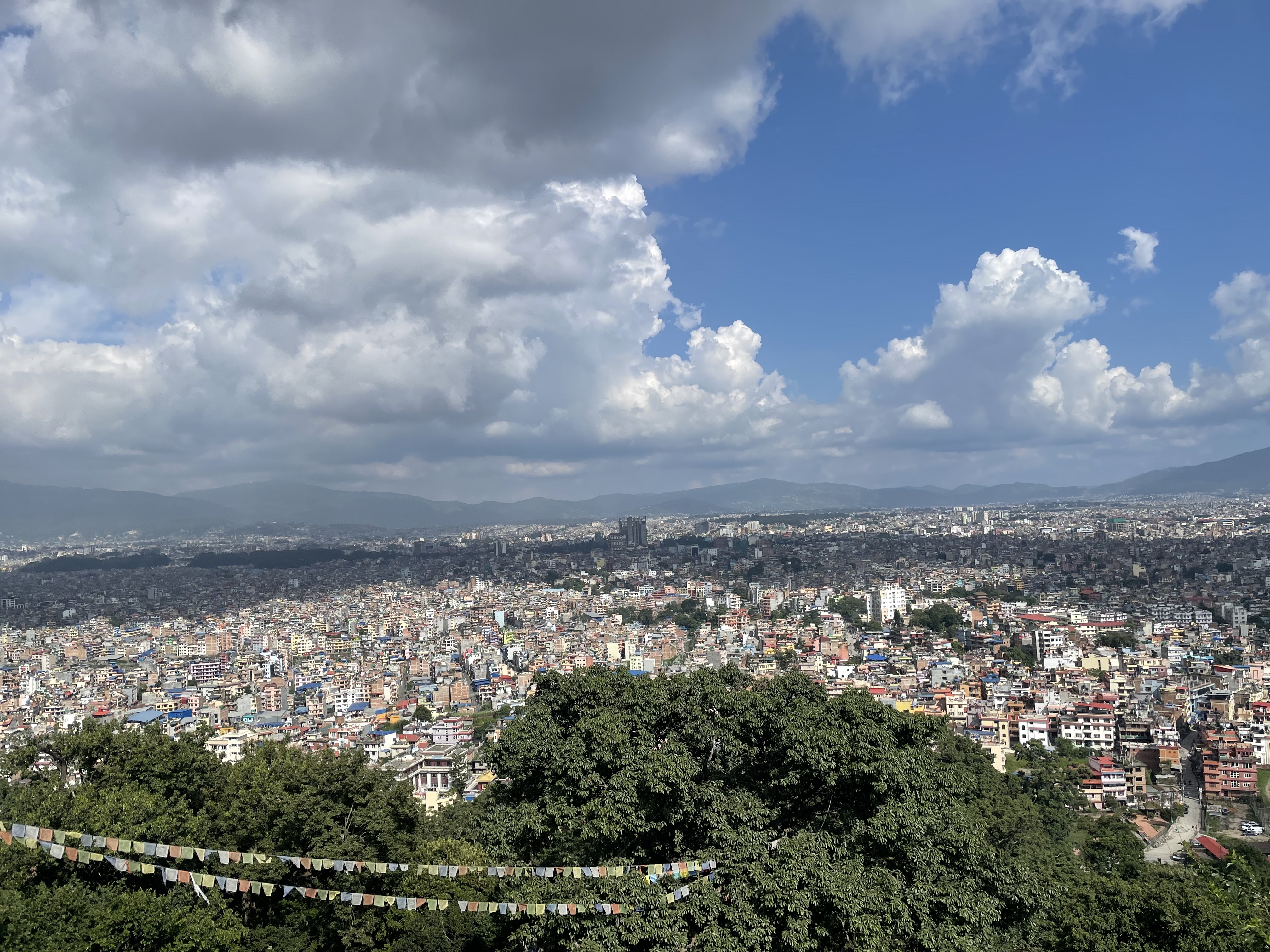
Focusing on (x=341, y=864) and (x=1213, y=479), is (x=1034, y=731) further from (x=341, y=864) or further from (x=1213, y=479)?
(x=1213, y=479)

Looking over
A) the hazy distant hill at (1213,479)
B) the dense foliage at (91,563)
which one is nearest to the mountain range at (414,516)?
the hazy distant hill at (1213,479)

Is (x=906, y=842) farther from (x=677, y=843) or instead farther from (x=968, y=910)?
(x=677, y=843)

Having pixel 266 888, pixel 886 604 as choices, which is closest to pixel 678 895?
pixel 266 888

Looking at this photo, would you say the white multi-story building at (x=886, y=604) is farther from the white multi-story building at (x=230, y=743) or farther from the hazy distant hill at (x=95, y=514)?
the hazy distant hill at (x=95, y=514)

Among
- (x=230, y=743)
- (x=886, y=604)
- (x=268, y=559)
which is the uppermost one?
(x=268, y=559)

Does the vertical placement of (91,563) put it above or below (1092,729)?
above

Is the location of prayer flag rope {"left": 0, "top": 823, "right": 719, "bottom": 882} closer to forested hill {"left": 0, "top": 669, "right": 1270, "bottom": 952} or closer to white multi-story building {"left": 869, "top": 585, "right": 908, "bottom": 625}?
forested hill {"left": 0, "top": 669, "right": 1270, "bottom": 952}

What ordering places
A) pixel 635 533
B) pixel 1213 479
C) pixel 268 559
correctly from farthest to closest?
pixel 1213 479, pixel 635 533, pixel 268 559
